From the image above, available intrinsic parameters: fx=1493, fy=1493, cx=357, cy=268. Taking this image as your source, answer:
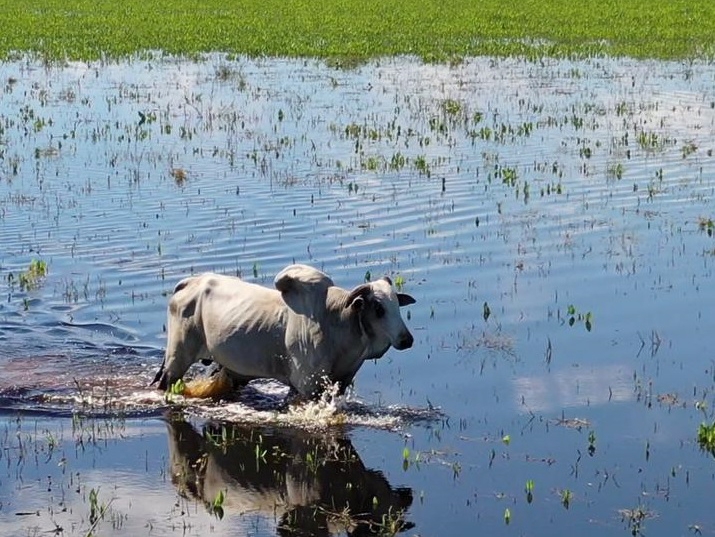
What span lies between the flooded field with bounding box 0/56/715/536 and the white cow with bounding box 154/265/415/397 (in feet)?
1.12

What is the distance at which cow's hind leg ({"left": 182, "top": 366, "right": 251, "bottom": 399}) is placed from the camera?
40.7 feet

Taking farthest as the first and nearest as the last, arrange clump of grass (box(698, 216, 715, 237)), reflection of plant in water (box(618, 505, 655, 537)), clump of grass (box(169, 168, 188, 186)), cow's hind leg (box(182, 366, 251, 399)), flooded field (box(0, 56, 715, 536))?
1. clump of grass (box(169, 168, 188, 186))
2. clump of grass (box(698, 216, 715, 237))
3. cow's hind leg (box(182, 366, 251, 399))
4. flooded field (box(0, 56, 715, 536))
5. reflection of plant in water (box(618, 505, 655, 537))

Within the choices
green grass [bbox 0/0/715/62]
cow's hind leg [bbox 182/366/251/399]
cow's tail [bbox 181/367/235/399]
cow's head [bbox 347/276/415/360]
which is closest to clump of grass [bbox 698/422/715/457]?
cow's head [bbox 347/276/415/360]

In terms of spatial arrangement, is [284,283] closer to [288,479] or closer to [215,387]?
[215,387]

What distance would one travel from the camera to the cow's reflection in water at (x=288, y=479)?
31.6 ft

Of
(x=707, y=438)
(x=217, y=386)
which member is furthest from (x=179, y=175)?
(x=707, y=438)

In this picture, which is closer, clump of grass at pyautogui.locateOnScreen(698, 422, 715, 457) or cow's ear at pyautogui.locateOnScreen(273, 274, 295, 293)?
clump of grass at pyautogui.locateOnScreen(698, 422, 715, 457)

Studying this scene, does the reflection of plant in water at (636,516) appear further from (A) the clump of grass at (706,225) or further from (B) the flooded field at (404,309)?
(A) the clump of grass at (706,225)

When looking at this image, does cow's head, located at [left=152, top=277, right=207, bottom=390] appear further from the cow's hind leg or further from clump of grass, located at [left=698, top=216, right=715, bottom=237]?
clump of grass, located at [left=698, top=216, right=715, bottom=237]

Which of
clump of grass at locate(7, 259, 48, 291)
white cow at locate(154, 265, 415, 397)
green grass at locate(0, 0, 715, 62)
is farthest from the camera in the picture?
green grass at locate(0, 0, 715, 62)

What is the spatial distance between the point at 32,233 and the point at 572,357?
25.3ft

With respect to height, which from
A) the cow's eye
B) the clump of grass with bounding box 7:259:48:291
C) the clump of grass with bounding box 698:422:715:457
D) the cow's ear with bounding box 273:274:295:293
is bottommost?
the clump of grass with bounding box 698:422:715:457

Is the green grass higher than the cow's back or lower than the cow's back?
higher

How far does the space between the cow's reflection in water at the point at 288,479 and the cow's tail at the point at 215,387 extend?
0.66 m
